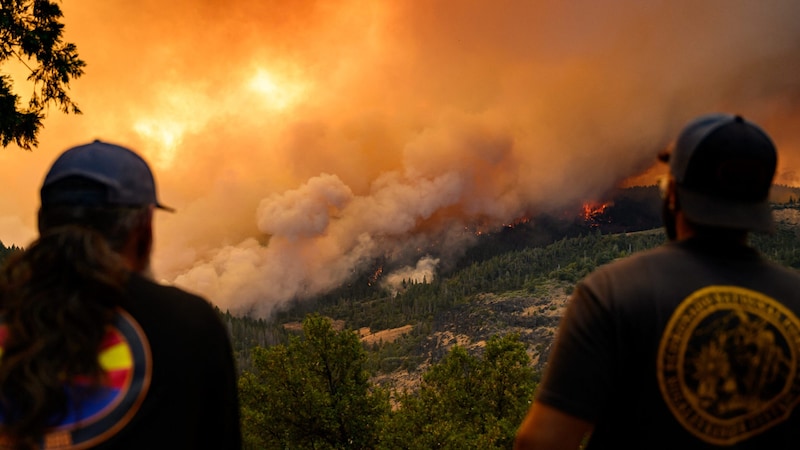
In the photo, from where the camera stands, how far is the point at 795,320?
2.51 meters

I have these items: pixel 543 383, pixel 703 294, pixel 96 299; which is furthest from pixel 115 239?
pixel 703 294

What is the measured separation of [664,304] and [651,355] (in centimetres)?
24

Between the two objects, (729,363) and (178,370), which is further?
(729,363)

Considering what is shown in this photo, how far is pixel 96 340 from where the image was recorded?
211 cm

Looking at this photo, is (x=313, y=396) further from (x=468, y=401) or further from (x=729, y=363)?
(x=729, y=363)

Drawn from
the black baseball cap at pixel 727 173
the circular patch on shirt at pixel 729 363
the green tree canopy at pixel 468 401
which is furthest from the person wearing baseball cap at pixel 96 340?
the green tree canopy at pixel 468 401

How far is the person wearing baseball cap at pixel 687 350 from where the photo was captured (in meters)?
2.44

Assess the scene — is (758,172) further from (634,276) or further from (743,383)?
(743,383)

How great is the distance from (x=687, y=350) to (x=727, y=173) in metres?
0.91

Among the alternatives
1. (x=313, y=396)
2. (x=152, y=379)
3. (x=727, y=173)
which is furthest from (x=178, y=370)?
(x=313, y=396)

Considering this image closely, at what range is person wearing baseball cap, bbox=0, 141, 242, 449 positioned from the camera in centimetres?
208

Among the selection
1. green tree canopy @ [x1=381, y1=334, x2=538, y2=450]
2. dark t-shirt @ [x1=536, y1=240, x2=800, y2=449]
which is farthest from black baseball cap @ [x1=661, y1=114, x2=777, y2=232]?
green tree canopy @ [x1=381, y1=334, x2=538, y2=450]

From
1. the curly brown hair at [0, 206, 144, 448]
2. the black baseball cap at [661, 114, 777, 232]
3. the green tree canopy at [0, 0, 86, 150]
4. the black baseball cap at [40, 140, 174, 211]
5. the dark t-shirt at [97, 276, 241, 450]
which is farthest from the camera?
the green tree canopy at [0, 0, 86, 150]

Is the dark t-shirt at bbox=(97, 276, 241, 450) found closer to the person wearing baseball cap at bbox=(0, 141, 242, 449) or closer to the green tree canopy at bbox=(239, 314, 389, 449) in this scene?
the person wearing baseball cap at bbox=(0, 141, 242, 449)
